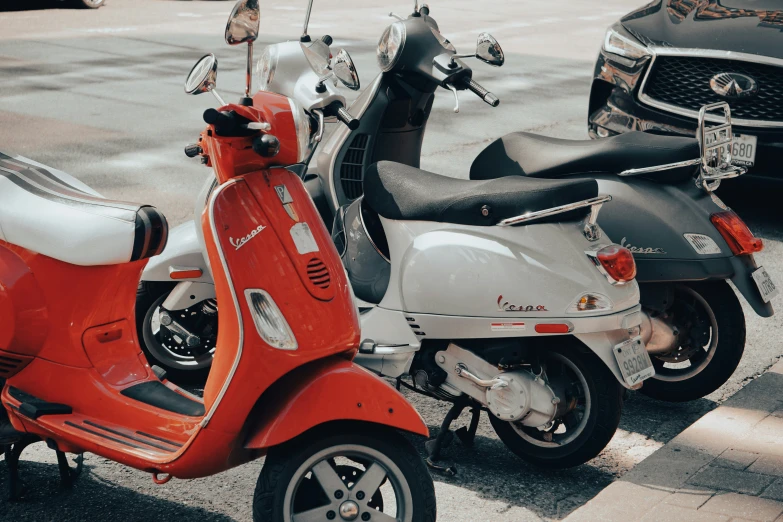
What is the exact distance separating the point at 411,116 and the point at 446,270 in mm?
1514

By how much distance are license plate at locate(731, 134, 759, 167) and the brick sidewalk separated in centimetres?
261

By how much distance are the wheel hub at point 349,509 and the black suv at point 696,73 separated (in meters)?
4.45

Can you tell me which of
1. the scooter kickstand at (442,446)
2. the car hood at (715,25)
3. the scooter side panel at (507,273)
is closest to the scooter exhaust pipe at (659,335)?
the scooter side panel at (507,273)

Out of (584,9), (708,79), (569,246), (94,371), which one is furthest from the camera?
(584,9)

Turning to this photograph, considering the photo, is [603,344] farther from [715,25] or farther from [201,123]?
[201,123]

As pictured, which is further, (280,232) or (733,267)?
(733,267)

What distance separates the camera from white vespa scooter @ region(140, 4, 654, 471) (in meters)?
3.69

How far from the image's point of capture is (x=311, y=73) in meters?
4.12

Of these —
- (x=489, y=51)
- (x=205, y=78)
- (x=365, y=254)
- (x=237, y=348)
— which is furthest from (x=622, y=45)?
(x=237, y=348)

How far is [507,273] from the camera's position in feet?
12.2

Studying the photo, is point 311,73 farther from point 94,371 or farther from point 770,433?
point 770,433

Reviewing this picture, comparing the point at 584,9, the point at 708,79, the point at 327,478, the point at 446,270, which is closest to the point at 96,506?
the point at 327,478

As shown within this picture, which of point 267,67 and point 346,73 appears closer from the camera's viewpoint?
point 346,73

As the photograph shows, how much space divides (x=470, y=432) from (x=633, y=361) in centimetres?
70
